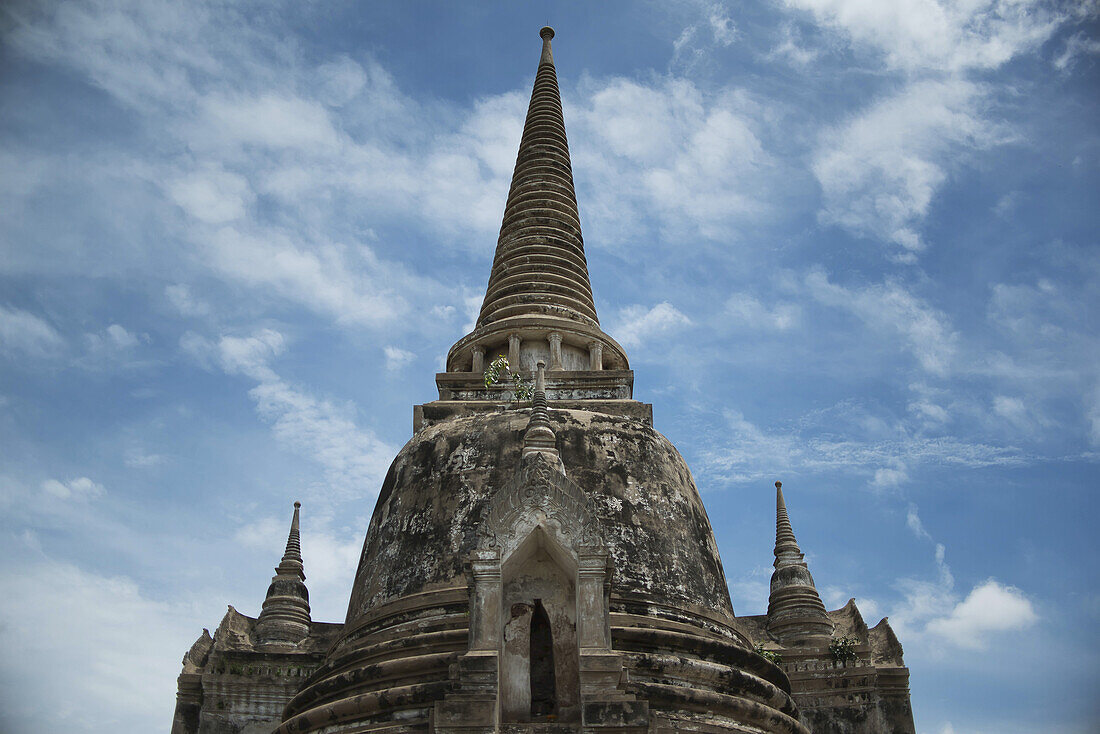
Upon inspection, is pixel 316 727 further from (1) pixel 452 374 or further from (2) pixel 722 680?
(1) pixel 452 374

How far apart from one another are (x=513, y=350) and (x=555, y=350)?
2.74 feet

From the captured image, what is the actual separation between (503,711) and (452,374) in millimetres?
8032

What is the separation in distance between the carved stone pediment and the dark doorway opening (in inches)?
33.6

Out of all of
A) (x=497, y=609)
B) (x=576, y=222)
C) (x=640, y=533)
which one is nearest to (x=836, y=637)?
(x=640, y=533)

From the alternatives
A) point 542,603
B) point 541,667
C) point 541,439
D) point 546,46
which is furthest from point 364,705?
point 546,46

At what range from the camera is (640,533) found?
1367 centimetres

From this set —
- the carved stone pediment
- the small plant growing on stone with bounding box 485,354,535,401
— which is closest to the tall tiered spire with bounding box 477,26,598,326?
the small plant growing on stone with bounding box 485,354,535,401

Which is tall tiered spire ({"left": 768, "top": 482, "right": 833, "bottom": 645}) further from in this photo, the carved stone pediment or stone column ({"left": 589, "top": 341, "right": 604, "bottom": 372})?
the carved stone pediment

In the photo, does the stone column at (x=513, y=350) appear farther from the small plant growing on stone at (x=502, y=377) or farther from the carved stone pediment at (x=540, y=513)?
the carved stone pediment at (x=540, y=513)

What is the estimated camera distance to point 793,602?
21.2m

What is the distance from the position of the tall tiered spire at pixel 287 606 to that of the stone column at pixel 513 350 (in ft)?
25.8

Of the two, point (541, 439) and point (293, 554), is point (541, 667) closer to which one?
point (541, 439)

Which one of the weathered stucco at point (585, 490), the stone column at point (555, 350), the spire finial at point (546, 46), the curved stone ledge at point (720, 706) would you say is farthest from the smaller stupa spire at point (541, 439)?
the spire finial at point (546, 46)

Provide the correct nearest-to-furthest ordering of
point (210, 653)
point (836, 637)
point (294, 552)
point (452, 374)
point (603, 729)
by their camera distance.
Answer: point (603, 729) → point (452, 374) → point (210, 653) → point (836, 637) → point (294, 552)
